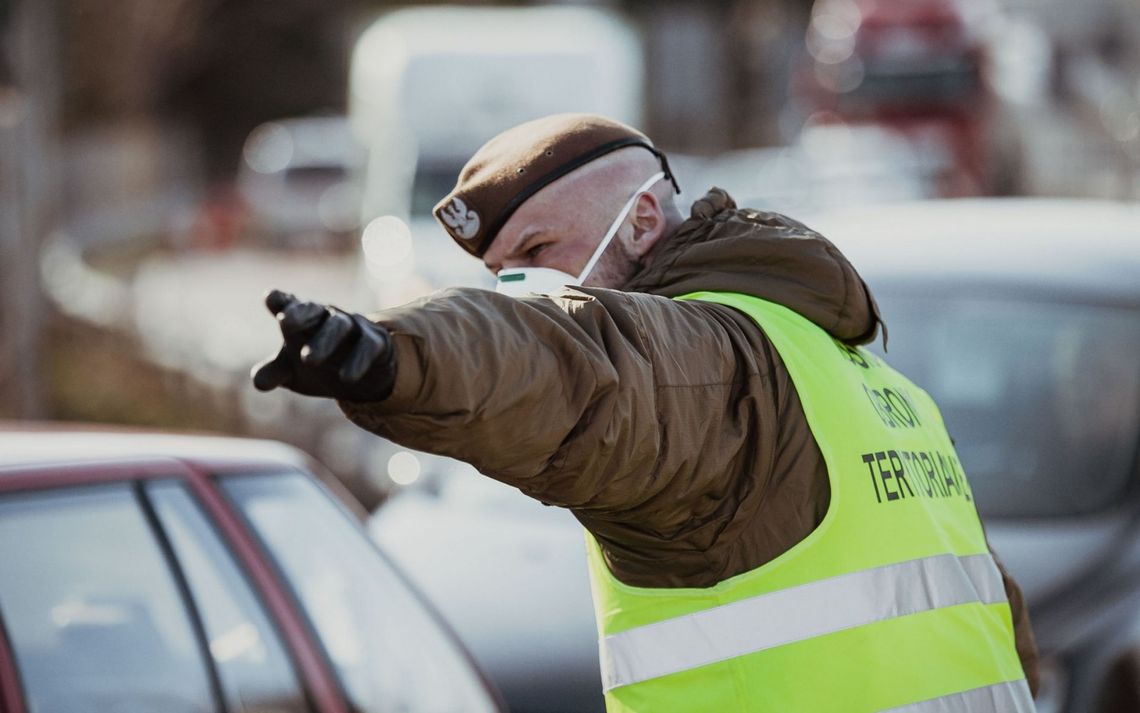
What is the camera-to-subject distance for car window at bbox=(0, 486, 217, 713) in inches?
115

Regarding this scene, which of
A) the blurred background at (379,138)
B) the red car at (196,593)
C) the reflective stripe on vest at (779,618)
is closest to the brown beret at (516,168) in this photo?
the reflective stripe on vest at (779,618)

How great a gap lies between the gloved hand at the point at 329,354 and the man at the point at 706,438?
6cm

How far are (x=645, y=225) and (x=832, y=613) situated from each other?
2.07ft

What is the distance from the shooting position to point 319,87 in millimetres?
55812

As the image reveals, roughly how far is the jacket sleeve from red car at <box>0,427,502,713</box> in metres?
1.18

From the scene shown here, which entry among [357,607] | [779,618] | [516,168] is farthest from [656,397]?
[357,607]

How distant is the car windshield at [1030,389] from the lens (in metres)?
4.91

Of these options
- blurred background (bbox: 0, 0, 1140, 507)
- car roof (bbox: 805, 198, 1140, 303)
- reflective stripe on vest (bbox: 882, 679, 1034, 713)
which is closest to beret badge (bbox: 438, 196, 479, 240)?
reflective stripe on vest (bbox: 882, 679, 1034, 713)

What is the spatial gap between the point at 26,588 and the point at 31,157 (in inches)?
276

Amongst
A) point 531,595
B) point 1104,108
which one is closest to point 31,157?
point 531,595

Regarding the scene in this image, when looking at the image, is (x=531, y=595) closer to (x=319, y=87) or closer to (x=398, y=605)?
(x=398, y=605)

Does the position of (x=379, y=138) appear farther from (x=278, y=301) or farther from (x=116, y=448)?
(x=278, y=301)

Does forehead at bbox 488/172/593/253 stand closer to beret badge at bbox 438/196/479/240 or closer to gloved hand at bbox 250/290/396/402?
beret badge at bbox 438/196/479/240

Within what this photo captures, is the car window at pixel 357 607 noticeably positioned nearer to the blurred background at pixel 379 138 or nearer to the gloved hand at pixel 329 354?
the gloved hand at pixel 329 354
